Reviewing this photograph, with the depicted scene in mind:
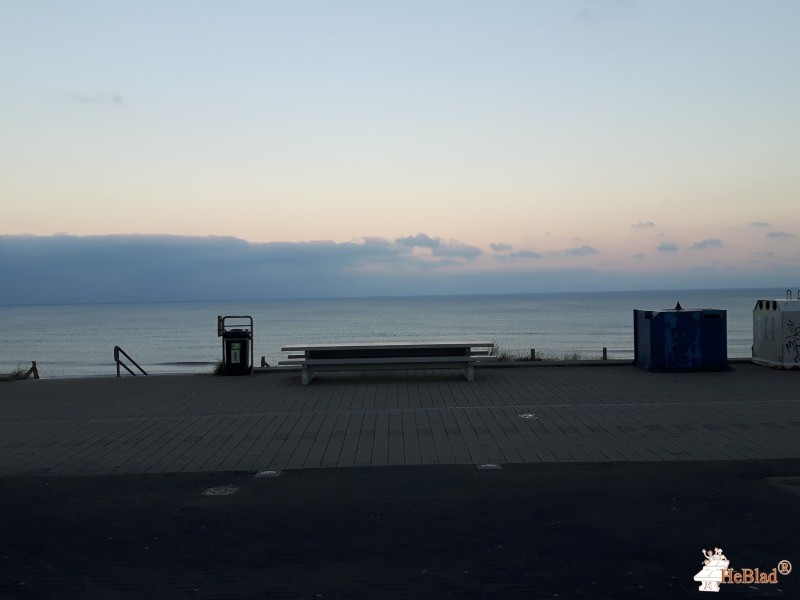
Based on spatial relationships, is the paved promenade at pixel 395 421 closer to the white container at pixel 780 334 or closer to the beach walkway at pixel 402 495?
the beach walkway at pixel 402 495

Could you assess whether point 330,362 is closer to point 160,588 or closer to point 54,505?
point 54,505

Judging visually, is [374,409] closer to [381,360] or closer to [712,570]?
[381,360]

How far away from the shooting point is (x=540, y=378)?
14.5 meters

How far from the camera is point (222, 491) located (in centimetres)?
689

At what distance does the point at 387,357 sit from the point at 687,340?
550cm

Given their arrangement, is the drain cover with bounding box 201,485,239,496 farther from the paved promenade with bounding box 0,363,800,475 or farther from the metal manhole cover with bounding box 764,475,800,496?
the metal manhole cover with bounding box 764,475,800,496

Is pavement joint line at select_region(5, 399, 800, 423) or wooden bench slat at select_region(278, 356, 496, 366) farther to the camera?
wooden bench slat at select_region(278, 356, 496, 366)

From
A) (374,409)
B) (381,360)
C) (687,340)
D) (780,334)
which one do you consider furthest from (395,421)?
(780,334)

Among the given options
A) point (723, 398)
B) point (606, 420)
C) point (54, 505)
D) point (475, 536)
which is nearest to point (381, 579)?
point (475, 536)

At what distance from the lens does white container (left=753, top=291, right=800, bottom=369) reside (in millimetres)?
15070

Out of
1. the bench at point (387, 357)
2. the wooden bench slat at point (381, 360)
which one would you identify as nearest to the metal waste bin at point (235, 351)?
the bench at point (387, 357)

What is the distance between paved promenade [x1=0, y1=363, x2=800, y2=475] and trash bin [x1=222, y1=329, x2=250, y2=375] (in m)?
0.82

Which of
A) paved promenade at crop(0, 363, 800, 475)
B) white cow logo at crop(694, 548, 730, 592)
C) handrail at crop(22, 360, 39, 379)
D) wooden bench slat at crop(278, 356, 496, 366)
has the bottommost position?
handrail at crop(22, 360, 39, 379)

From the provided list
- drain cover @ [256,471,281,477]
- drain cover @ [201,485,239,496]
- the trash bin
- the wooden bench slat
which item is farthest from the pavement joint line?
the trash bin
